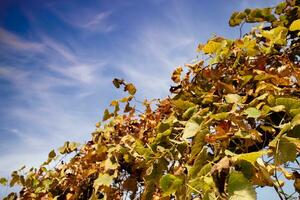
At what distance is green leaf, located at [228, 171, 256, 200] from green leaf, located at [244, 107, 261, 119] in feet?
1.12

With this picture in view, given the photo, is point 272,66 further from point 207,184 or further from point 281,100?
point 207,184

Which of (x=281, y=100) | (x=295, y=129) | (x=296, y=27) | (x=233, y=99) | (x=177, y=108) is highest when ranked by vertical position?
(x=296, y=27)

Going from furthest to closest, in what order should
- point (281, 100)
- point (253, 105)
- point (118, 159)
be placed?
point (118, 159)
point (253, 105)
point (281, 100)

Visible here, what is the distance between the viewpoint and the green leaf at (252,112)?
1.26 m

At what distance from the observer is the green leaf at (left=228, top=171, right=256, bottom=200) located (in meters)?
0.95

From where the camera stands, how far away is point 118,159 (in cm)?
197

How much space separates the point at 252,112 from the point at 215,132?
0.52 ft

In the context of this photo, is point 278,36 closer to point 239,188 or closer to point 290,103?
point 290,103

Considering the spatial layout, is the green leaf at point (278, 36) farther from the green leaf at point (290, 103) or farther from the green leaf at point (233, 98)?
the green leaf at point (290, 103)

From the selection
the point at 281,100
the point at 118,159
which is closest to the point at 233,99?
the point at 281,100

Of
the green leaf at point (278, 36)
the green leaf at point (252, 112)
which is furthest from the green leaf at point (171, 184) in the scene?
the green leaf at point (278, 36)

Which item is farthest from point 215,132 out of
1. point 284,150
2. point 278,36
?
point 278,36

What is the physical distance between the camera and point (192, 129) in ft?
4.44

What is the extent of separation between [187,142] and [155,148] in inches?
6.5
